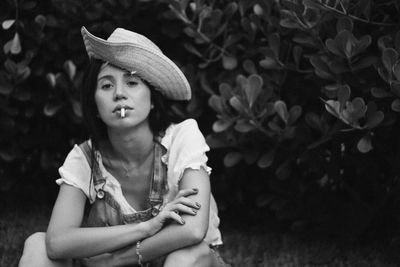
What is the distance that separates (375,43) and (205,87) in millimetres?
1012

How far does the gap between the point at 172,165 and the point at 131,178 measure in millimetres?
230

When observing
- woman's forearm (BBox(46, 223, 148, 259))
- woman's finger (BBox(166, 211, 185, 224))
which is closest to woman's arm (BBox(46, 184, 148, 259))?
woman's forearm (BBox(46, 223, 148, 259))

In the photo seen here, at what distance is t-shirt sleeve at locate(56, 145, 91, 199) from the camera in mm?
3404

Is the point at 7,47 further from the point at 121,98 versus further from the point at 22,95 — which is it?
the point at 121,98

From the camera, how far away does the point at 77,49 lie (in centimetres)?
471

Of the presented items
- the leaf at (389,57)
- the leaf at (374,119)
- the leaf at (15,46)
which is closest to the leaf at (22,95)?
the leaf at (15,46)

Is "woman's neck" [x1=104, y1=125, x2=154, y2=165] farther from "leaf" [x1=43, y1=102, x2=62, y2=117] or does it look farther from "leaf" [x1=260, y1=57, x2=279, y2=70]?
"leaf" [x1=43, y1=102, x2=62, y2=117]

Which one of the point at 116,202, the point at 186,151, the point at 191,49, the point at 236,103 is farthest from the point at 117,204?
the point at 191,49

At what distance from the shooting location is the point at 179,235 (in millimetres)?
3092

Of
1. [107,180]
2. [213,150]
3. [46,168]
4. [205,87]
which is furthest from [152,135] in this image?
[46,168]

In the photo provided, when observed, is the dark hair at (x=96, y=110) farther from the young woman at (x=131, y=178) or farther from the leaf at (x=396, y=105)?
the leaf at (x=396, y=105)

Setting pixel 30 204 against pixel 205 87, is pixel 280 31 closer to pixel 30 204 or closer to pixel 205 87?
pixel 205 87

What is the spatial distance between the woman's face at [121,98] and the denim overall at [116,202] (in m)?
0.23

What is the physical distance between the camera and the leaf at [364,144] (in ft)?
12.3
